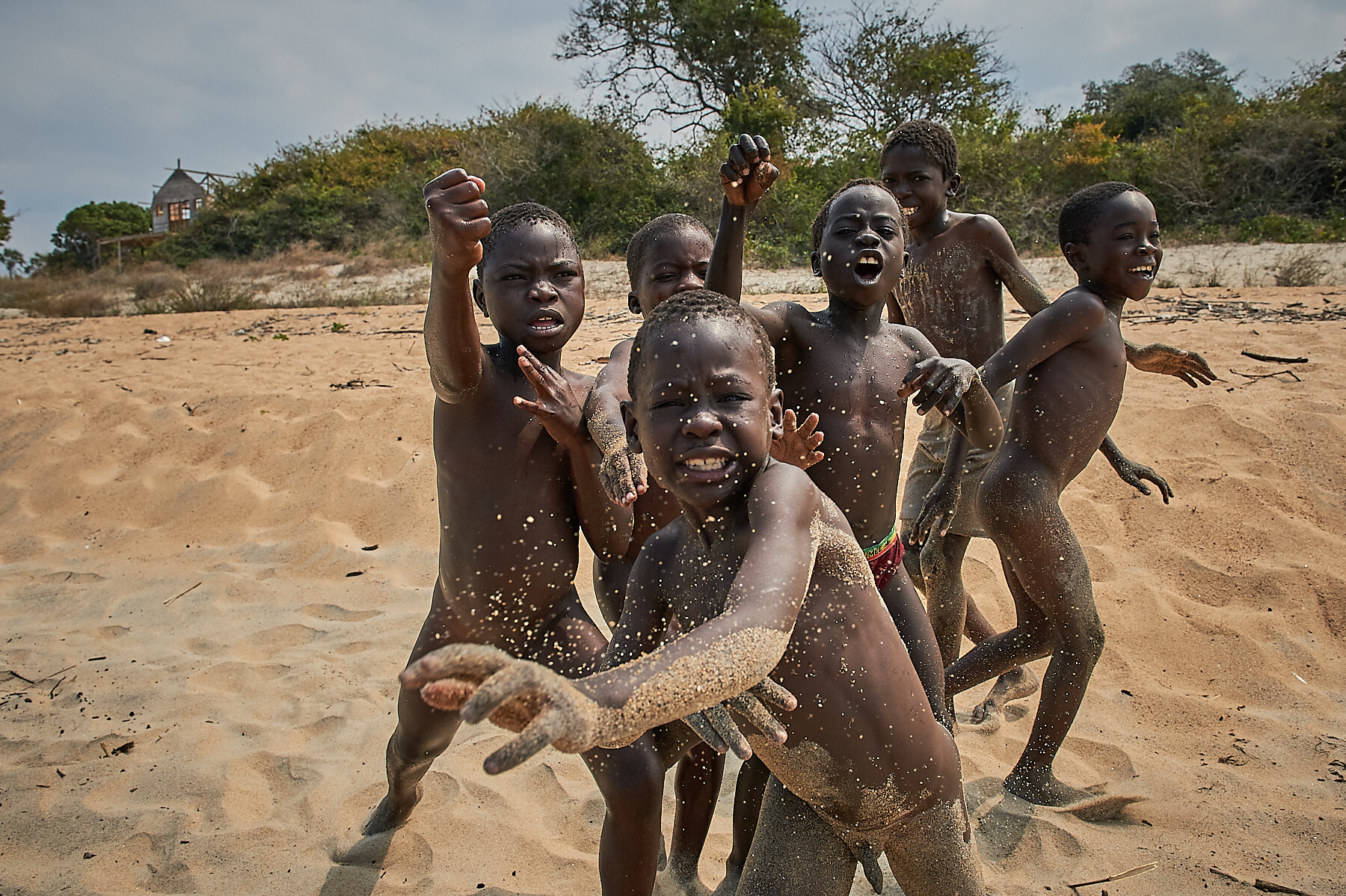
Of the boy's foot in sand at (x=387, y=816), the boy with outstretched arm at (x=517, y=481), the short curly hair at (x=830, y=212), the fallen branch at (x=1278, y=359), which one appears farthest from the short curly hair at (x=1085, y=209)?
the fallen branch at (x=1278, y=359)

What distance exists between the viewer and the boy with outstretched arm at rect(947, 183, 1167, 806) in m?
2.75

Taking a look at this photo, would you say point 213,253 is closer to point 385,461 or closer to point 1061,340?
point 385,461

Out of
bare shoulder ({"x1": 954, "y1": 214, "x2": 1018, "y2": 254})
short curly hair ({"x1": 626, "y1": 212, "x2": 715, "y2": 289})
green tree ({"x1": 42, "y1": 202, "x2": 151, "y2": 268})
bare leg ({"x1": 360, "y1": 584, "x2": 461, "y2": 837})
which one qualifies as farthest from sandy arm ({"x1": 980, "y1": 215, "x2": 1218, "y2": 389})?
green tree ({"x1": 42, "y1": 202, "x2": 151, "y2": 268})

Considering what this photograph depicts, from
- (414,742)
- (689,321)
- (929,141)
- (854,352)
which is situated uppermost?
(929,141)

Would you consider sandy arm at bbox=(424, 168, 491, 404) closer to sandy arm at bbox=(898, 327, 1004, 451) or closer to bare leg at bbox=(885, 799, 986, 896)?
sandy arm at bbox=(898, 327, 1004, 451)

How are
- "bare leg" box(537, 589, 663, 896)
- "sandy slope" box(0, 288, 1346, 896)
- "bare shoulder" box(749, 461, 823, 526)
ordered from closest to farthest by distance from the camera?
1. "bare shoulder" box(749, 461, 823, 526)
2. "bare leg" box(537, 589, 663, 896)
3. "sandy slope" box(0, 288, 1346, 896)

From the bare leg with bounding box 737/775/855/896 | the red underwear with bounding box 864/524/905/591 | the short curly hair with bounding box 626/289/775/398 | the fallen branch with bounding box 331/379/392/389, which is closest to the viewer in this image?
the short curly hair with bounding box 626/289/775/398

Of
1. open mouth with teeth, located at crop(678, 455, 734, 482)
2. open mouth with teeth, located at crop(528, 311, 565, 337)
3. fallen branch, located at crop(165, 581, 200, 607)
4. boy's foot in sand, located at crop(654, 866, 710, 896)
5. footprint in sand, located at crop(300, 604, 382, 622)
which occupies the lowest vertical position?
boy's foot in sand, located at crop(654, 866, 710, 896)

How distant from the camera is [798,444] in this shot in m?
2.00

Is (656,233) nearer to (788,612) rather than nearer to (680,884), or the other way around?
(788,612)

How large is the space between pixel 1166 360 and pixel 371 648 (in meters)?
3.36

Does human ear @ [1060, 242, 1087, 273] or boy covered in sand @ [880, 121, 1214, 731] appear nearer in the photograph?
human ear @ [1060, 242, 1087, 273]

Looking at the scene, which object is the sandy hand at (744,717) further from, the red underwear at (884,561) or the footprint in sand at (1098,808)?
the footprint in sand at (1098,808)

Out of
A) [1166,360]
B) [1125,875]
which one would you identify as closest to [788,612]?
[1125,875]
